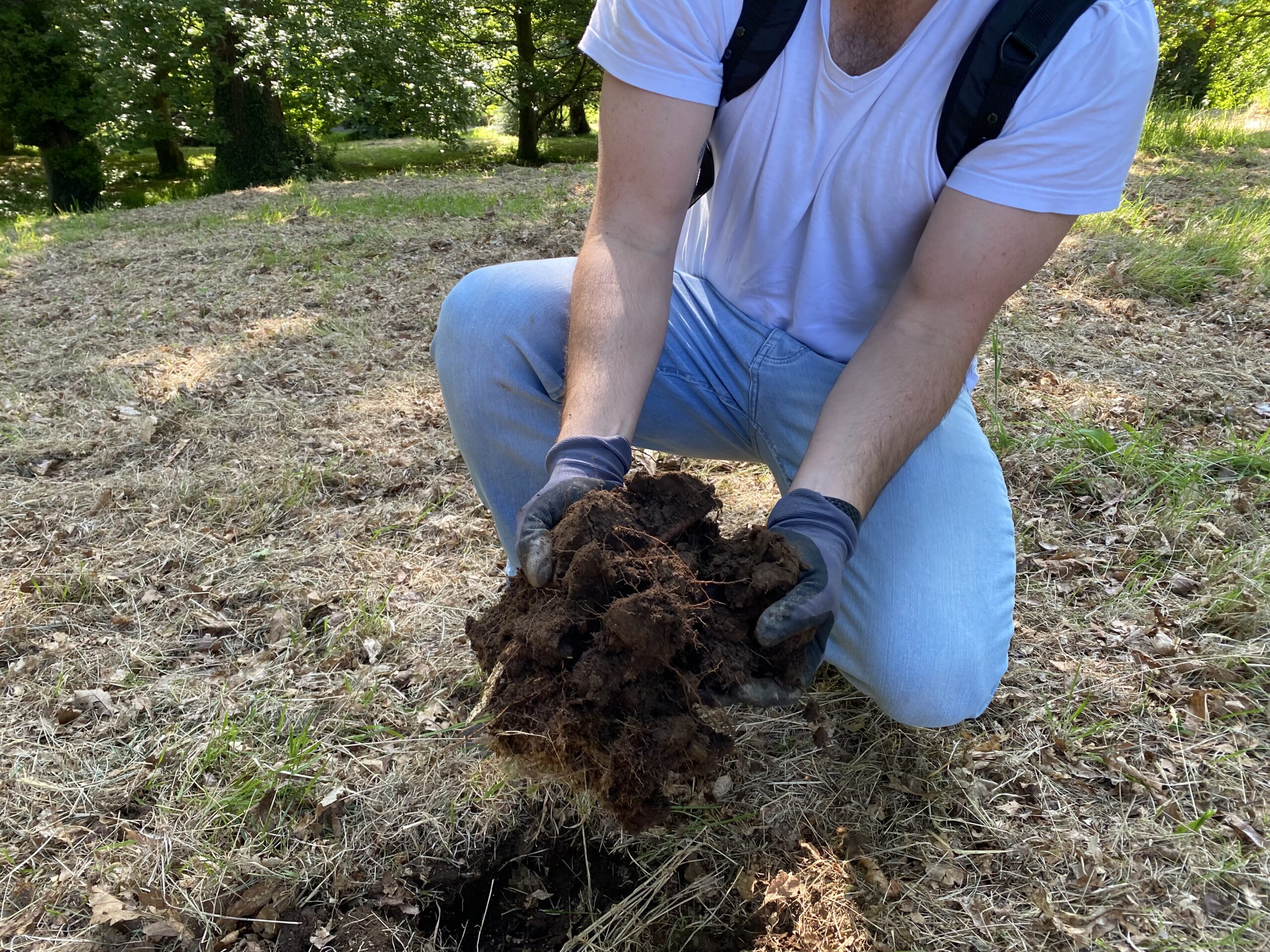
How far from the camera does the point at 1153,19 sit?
1643mm

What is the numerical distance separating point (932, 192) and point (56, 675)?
269cm

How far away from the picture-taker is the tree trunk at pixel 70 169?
43.0 ft

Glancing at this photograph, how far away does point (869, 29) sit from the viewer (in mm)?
1767

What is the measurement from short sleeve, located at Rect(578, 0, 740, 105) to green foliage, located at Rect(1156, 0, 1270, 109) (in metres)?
10.6

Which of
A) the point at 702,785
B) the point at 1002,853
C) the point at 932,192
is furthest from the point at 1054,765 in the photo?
the point at 932,192

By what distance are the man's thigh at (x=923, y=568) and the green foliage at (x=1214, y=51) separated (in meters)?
10.6

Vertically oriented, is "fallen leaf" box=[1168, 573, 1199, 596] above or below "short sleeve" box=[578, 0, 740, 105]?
below

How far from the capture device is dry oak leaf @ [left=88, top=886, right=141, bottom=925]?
4.94 ft

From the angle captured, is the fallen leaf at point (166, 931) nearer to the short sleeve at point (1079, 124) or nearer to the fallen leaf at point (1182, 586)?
the short sleeve at point (1079, 124)

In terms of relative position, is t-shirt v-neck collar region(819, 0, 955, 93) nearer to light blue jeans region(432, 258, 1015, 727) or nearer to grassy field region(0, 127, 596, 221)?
light blue jeans region(432, 258, 1015, 727)

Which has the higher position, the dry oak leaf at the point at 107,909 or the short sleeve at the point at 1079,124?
the short sleeve at the point at 1079,124

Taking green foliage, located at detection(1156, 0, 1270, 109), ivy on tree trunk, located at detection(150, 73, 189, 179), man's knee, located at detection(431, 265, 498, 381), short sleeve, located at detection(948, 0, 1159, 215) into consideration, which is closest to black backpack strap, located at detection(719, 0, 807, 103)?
short sleeve, located at detection(948, 0, 1159, 215)

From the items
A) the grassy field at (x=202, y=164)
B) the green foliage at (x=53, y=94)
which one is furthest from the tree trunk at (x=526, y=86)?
the green foliage at (x=53, y=94)

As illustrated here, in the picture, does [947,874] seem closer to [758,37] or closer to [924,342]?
[924,342]
